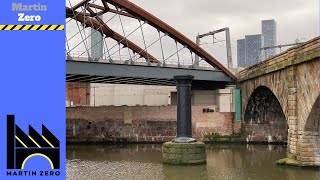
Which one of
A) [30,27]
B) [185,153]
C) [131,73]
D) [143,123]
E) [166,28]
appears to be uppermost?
[166,28]

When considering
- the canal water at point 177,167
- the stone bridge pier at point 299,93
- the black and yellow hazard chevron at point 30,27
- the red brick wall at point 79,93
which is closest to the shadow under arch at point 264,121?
the canal water at point 177,167

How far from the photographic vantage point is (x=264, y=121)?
39219 millimetres

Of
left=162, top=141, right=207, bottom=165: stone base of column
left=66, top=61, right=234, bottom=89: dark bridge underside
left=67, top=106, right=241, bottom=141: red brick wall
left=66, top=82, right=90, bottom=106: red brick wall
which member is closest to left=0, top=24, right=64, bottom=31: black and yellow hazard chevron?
left=162, top=141, right=207, bottom=165: stone base of column

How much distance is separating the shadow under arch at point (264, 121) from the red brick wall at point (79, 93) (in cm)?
Result: 2045

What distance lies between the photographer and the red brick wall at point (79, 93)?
2018 inches

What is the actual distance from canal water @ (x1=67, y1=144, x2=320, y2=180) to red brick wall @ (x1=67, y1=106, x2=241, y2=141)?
3.95 metres

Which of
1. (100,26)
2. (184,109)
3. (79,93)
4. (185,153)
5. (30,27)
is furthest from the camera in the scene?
(79,93)

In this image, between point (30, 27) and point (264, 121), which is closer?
point (30, 27)

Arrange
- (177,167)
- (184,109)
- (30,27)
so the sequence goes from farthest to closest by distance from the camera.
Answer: (184,109)
(177,167)
(30,27)

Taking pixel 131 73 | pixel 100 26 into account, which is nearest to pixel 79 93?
pixel 100 26

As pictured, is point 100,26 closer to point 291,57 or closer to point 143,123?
point 143,123

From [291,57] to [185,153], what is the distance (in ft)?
26.7

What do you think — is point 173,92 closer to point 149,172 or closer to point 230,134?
point 230,134

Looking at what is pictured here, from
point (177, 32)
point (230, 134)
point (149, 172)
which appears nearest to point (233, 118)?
point (230, 134)
